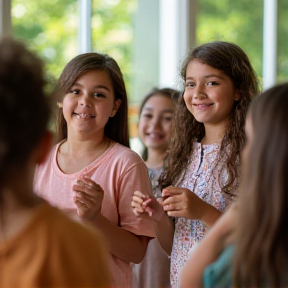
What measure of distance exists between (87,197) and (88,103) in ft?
1.17

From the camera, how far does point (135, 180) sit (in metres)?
1.98

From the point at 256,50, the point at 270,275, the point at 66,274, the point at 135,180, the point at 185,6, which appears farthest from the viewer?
the point at 256,50

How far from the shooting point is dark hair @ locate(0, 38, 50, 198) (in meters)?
1.05

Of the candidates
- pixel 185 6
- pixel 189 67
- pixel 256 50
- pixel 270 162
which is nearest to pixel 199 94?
pixel 189 67

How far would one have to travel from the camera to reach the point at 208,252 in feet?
4.17

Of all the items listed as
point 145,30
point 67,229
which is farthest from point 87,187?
point 145,30

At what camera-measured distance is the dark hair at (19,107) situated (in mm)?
1049

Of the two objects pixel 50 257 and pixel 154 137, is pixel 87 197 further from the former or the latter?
pixel 154 137

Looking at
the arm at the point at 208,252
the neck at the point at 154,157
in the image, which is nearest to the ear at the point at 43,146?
the arm at the point at 208,252

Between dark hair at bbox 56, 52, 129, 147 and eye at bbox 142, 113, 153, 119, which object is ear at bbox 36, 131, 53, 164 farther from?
eye at bbox 142, 113, 153, 119

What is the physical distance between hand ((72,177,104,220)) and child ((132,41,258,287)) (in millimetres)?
187

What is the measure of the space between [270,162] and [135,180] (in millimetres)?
839

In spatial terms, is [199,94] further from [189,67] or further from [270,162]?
[270,162]

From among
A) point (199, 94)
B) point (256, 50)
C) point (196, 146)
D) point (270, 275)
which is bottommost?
point (270, 275)
